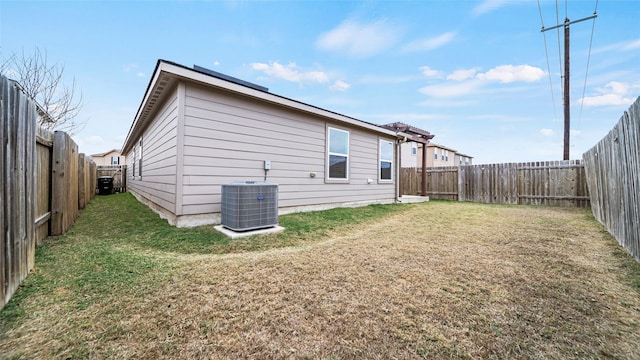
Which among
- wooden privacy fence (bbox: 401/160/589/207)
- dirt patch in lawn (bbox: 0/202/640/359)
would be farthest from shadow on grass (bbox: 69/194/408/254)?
wooden privacy fence (bbox: 401/160/589/207)

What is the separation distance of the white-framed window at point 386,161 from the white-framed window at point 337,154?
185 centimetres

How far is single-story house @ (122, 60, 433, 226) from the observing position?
14.0ft

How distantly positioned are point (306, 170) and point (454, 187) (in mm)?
8659

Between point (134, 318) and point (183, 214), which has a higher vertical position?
point (183, 214)

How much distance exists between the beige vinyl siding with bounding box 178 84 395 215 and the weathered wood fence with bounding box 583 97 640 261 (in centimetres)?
515

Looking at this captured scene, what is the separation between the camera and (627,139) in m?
2.97

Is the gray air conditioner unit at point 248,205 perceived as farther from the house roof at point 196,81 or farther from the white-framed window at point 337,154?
the white-framed window at point 337,154

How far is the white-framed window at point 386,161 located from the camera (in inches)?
339

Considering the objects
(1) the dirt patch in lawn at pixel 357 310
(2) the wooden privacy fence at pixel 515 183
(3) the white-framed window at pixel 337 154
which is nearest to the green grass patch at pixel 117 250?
(1) the dirt patch in lawn at pixel 357 310

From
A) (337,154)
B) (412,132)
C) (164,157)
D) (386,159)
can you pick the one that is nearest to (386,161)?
(386,159)

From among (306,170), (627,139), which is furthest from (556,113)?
(306,170)

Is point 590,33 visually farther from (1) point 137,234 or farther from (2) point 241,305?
(1) point 137,234

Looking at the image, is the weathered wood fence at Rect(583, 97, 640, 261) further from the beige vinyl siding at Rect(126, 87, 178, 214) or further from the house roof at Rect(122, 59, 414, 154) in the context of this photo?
the beige vinyl siding at Rect(126, 87, 178, 214)

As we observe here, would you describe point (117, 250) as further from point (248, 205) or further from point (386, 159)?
point (386, 159)
